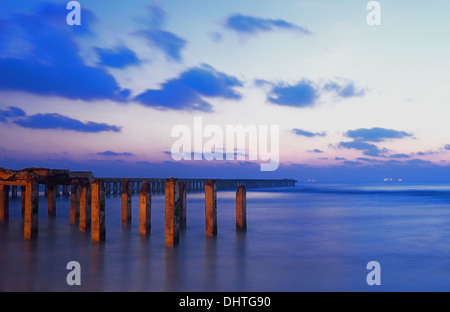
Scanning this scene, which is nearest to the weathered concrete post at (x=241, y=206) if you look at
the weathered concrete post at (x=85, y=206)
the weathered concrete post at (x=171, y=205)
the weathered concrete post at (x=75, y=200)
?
the weathered concrete post at (x=171, y=205)

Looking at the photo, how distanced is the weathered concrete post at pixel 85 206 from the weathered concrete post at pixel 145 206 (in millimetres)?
1838

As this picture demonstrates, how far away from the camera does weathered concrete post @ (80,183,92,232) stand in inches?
508

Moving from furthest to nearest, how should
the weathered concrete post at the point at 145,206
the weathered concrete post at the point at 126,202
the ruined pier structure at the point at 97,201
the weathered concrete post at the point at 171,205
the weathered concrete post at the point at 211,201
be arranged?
the weathered concrete post at the point at 126,202
the weathered concrete post at the point at 145,206
the weathered concrete post at the point at 211,201
the ruined pier structure at the point at 97,201
the weathered concrete post at the point at 171,205

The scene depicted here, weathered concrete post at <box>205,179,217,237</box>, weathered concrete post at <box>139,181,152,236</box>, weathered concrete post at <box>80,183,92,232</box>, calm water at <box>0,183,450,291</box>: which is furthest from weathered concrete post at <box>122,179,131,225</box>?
weathered concrete post at <box>205,179,217,237</box>

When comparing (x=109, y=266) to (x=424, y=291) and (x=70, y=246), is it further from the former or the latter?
(x=424, y=291)

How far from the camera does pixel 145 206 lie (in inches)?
475

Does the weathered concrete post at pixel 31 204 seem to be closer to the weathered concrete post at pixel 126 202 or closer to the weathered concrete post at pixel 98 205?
the weathered concrete post at pixel 98 205

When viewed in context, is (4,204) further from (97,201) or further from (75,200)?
(97,201)

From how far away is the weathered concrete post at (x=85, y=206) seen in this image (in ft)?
42.4

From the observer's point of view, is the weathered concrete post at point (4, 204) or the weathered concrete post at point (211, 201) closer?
the weathered concrete post at point (211, 201)

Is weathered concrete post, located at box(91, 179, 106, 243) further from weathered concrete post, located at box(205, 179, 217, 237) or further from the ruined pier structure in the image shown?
weathered concrete post, located at box(205, 179, 217, 237)
